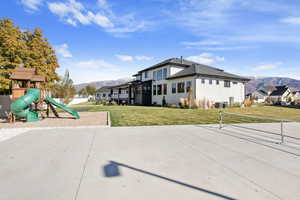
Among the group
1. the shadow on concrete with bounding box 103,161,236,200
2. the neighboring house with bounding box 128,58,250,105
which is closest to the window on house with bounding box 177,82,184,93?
the neighboring house with bounding box 128,58,250,105

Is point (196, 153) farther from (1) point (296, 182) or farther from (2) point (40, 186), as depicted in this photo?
(2) point (40, 186)

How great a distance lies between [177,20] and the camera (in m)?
14.9

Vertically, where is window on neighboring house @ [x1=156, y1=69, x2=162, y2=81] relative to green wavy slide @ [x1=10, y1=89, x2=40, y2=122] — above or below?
above


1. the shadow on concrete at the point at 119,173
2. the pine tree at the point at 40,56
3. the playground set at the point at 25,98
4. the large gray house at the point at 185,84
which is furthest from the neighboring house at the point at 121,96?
the shadow on concrete at the point at 119,173

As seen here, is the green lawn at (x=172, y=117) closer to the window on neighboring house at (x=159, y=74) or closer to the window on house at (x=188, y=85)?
the window on house at (x=188, y=85)

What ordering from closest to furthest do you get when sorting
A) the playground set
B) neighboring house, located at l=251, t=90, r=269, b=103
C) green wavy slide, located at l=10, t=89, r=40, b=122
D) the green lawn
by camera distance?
green wavy slide, located at l=10, t=89, r=40, b=122, the playground set, the green lawn, neighboring house, located at l=251, t=90, r=269, b=103

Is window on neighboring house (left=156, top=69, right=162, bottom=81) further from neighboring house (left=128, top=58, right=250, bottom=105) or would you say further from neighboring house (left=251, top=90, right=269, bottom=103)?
neighboring house (left=251, top=90, right=269, bottom=103)

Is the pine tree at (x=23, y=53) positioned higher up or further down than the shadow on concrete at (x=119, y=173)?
higher up

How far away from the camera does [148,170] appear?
3113 mm

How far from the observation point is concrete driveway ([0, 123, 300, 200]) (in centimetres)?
232

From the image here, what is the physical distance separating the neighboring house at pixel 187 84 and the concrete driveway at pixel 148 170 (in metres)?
16.9

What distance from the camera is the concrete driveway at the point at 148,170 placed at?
2.32 meters

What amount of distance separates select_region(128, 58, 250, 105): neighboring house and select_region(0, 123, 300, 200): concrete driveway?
55.6 feet

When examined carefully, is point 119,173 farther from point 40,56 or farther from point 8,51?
point 40,56
